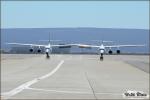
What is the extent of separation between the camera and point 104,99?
2067cm

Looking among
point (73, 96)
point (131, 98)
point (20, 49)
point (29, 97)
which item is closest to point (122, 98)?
point (131, 98)

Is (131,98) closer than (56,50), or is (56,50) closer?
(131,98)

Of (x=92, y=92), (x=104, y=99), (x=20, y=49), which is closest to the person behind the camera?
(x=104, y=99)

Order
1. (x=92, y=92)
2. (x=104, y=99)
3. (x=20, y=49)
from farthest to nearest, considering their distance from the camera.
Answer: (x=20, y=49), (x=92, y=92), (x=104, y=99)

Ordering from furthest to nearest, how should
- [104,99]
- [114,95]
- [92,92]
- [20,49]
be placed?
1. [20,49]
2. [92,92]
3. [114,95]
4. [104,99]

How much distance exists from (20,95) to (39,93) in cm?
135

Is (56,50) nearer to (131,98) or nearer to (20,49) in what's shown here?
(20,49)

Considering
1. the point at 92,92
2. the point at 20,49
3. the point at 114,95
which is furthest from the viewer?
the point at 20,49

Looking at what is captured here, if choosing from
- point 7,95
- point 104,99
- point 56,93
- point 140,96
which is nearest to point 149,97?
point 140,96

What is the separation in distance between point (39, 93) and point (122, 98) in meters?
3.66

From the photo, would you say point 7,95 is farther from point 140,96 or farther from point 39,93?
point 140,96

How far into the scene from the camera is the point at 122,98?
21188mm

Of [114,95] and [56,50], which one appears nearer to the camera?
[114,95]

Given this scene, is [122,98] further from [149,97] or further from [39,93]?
[39,93]
